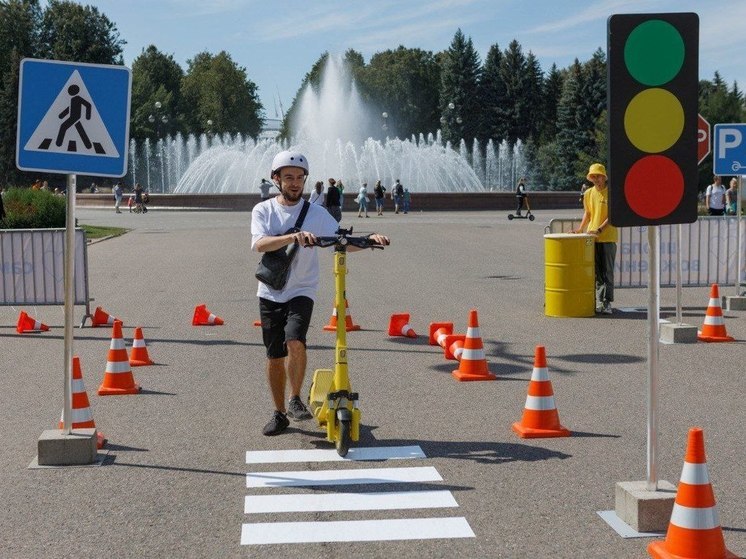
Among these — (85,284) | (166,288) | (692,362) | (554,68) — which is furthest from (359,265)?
(554,68)

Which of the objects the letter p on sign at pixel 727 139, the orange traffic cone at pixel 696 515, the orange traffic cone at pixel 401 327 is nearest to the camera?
the orange traffic cone at pixel 696 515

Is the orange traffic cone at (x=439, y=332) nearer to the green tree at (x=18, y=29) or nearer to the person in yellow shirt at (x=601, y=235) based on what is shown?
the person in yellow shirt at (x=601, y=235)

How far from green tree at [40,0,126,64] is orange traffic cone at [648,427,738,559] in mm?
105133

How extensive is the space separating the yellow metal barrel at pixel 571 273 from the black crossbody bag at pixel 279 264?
712 cm

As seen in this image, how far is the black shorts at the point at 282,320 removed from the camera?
7562 mm

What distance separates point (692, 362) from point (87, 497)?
6542 mm

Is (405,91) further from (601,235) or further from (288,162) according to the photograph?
(288,162)

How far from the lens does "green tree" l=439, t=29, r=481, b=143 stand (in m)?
119

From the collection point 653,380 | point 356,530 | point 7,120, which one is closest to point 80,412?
point 356,530

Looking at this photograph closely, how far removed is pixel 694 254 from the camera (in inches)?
645

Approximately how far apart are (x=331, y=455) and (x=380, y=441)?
49 centimetres

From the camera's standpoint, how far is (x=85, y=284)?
14.3 m

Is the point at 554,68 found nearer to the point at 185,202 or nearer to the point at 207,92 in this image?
the point at 207,92

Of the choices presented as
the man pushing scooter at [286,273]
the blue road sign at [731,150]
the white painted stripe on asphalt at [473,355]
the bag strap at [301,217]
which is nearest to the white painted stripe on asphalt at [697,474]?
the man pushing scooter at [286,273]
